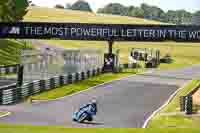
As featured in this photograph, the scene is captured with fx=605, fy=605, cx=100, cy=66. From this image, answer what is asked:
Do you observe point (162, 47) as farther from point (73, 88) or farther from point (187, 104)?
point (187, 104)

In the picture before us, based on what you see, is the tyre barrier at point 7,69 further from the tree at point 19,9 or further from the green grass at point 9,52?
the tree at point 19,9

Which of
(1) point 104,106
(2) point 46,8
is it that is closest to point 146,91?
(1) point 104,106

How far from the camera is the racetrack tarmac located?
26033 millimetres

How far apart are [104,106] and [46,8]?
122 metres

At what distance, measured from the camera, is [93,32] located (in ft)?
135

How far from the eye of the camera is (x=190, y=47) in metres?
136

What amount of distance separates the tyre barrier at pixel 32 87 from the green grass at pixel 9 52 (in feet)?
100

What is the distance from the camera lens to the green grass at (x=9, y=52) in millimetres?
79412

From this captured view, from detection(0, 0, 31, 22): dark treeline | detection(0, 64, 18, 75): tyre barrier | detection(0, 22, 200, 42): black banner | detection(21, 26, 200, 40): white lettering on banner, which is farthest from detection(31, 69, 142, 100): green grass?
detection(0, 0, 31, 22): dark treeline

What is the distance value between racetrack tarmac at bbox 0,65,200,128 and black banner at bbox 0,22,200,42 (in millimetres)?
3832

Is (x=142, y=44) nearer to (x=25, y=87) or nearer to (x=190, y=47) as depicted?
(x=190, y=47)

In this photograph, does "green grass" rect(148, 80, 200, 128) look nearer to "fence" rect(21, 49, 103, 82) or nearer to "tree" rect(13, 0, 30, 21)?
"fence" rect(21, 49, 103, 82)

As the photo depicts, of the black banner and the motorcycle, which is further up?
the black banner

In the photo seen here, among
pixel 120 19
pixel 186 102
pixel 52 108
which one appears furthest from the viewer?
pixel 120 19
